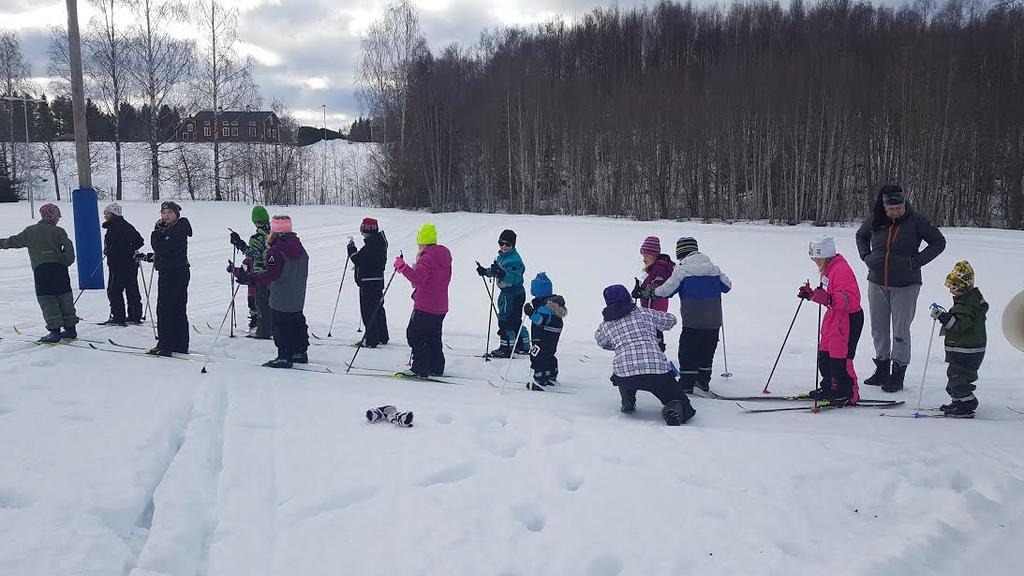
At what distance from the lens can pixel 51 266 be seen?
739 centimetres

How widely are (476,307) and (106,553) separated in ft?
25.5

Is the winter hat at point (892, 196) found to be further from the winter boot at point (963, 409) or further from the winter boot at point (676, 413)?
the winter boot at point (676, 413)

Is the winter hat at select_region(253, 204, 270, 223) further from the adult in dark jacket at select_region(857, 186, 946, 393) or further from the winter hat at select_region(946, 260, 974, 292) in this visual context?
the winter hat at select_region(946, 260, 974, 292)

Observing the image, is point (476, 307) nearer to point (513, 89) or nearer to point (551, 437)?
point (551, 437)

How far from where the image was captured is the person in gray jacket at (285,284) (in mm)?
6723

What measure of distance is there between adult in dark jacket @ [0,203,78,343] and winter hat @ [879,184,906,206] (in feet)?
28.9

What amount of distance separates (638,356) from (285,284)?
3.83 meters

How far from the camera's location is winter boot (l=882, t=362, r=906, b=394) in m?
6.12

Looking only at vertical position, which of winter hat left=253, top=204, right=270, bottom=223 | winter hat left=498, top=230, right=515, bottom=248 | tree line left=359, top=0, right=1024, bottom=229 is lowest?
winter hat left=498, top=230, right=515, bottom=248

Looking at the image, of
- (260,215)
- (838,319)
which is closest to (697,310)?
(838,319)

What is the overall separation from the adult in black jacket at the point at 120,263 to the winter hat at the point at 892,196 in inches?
338

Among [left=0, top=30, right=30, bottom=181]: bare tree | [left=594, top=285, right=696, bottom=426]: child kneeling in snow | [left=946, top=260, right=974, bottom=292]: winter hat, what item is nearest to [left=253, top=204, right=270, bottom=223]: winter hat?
[left=594, top=285, right=696, bottom=426]: child kneeling in snow

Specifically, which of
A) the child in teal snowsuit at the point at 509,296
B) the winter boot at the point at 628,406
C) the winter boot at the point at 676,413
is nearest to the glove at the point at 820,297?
the winter boot at the point at 676,413

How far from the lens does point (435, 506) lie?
3.70m
